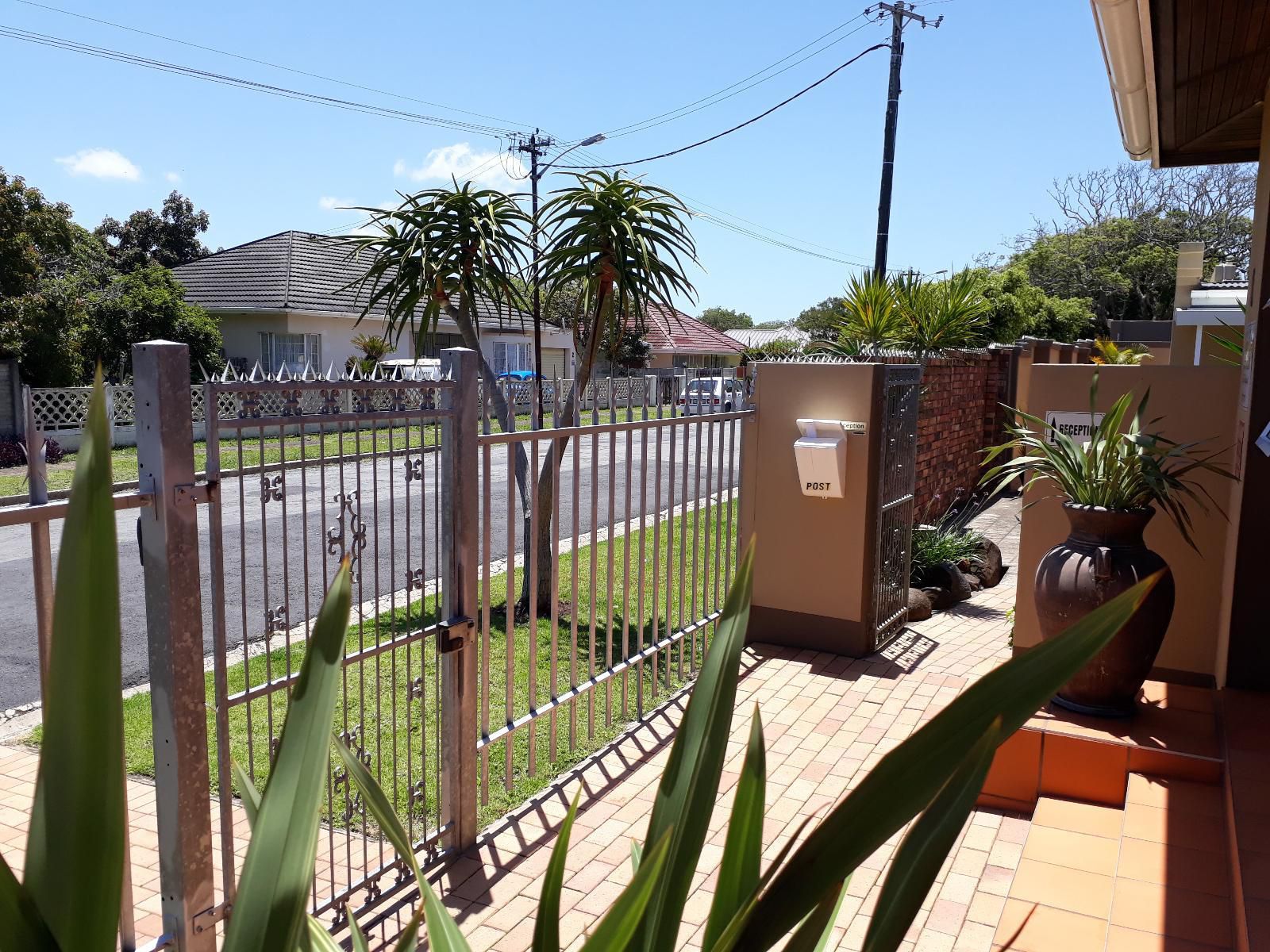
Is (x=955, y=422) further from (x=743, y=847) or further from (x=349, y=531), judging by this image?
(x=743, y=847)

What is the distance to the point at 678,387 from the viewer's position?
18.5 feet

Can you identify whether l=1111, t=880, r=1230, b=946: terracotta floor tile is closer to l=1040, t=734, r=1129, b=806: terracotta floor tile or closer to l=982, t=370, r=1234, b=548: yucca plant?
l=1040, t=734, r=1129, b=806: terracotta floor tile

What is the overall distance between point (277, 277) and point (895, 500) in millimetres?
23669

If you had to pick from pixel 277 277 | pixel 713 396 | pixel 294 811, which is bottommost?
pixel 294 811

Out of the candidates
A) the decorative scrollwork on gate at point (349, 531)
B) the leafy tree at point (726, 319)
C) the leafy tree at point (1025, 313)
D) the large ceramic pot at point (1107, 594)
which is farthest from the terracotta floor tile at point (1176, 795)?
the leafy tree at point (726, 319)

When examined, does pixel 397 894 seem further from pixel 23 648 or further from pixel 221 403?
pixel 23 648

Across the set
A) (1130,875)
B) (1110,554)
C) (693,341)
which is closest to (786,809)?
(1130,875)

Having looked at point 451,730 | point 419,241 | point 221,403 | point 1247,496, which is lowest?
point 451,730

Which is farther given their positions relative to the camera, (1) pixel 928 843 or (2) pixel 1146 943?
(2) pixel 1146 943

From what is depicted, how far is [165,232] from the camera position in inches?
1599

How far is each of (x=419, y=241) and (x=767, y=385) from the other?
8.01 feet

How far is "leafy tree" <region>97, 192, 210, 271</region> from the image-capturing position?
40.2m

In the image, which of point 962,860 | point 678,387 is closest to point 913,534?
point 678,387

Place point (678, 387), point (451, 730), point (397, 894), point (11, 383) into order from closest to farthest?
point (397, 894)
point (451, 730)
point (678, 387)
point (11, 383)
